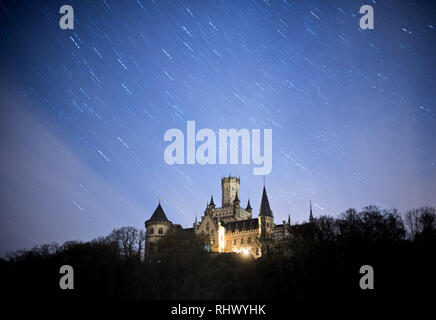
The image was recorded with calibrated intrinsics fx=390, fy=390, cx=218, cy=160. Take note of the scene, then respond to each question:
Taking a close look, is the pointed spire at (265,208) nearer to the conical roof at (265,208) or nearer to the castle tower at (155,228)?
the conical roof at (265,208)

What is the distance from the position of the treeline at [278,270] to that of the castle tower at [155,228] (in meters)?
25.1

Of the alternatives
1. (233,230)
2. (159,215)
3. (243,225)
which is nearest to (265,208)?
(243,225)

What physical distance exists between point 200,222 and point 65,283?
5151cm

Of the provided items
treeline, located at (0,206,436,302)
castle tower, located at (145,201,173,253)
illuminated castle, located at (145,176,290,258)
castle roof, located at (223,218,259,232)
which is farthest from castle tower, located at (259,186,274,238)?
treeline, located at (0,206,436,302)

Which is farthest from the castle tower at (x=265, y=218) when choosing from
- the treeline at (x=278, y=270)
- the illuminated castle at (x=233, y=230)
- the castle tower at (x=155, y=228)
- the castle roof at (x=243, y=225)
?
the treeline at (x=278, y=270)

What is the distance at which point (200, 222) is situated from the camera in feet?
331

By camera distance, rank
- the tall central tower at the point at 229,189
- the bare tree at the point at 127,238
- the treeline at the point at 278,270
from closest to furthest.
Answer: the treeline at the point at 278,270 → the bare tree at the point at 127,238 → the tall central tower at the point at 229,189

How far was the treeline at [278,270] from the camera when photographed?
147 ft

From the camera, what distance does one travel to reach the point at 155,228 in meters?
92.9
